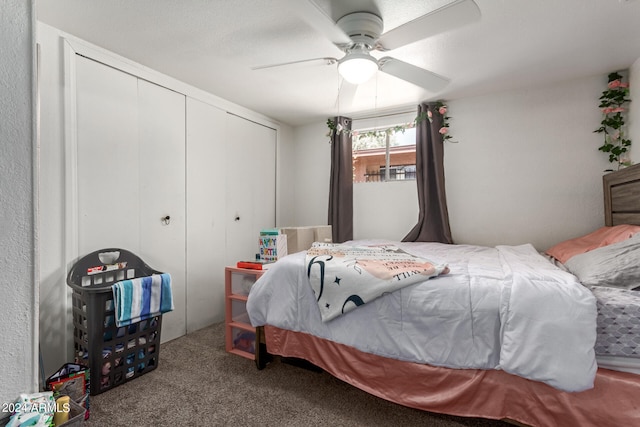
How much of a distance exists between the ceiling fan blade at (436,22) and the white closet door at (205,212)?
188 centimetres

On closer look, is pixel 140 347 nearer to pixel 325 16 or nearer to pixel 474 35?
pixel 325 16

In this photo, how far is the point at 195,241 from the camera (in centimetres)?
288

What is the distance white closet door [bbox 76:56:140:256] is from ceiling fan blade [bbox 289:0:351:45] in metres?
1.50

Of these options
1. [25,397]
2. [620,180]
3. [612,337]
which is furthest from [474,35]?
[25,397]

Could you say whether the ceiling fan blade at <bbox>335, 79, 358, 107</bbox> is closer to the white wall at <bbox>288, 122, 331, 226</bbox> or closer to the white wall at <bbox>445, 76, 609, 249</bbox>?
the white wall at <bbox>288, 122, 331, 226</bbox>

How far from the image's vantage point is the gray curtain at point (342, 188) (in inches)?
146

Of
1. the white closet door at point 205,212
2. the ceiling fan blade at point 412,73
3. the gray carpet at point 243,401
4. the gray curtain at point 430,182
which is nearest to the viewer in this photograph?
the gray carpet at point 243,401

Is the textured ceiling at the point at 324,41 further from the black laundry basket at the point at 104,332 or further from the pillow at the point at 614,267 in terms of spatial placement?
the black laundry basket at the point at 104,332

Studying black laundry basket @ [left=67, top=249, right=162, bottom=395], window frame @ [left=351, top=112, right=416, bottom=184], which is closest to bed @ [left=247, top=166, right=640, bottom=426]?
black laundry basket @ [left=67, top=249, right=162, bottom=395]

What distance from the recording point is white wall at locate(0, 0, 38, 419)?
1037 mm

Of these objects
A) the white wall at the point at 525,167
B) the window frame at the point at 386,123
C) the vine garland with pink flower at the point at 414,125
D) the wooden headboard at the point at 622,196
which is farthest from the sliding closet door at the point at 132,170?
the wooden headboard at the point at 622,196

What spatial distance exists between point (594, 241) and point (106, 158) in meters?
3.52

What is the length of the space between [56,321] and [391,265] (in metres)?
2.13

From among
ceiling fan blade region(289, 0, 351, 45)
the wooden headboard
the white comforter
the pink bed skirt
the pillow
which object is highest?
ceiling fan blade region(289, 0, 351, 45)
